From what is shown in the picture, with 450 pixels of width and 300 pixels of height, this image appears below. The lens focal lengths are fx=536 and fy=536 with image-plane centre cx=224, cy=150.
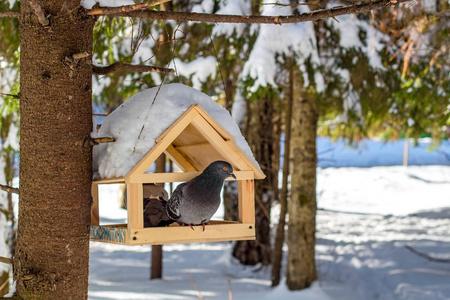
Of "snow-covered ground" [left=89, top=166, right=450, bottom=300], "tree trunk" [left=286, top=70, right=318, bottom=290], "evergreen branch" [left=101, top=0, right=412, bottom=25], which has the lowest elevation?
"snow-covered ground" [left=89, top=166, right=450, bottom=300]

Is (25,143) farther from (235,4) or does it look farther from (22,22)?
(235,4)

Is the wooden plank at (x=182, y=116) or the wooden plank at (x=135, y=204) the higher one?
the wooden plank at (x=182, y=116)

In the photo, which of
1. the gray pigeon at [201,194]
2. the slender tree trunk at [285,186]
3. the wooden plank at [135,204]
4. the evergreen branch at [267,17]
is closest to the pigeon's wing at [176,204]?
the gray pigeon at [201,194]

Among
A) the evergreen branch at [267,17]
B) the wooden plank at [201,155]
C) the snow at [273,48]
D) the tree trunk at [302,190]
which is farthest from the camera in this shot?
the tree trunk at [302,190]

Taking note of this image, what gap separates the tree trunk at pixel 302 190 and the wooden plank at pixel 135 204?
15.6 feet

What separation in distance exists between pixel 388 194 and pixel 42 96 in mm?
17460

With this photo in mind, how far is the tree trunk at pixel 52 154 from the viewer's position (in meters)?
1.81

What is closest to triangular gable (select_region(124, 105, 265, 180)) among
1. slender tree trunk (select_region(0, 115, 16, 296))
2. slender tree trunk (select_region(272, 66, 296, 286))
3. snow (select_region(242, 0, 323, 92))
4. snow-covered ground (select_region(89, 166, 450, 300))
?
snow-covered ground (select_region(89, 166, 450, 300))

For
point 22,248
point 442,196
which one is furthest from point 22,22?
point 442,196

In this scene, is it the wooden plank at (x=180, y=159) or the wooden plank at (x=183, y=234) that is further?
the wooden plank at (x=180, y=159)

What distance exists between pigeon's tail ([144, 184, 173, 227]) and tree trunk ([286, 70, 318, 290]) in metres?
4.36

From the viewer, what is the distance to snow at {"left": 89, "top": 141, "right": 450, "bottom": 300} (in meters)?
6.90

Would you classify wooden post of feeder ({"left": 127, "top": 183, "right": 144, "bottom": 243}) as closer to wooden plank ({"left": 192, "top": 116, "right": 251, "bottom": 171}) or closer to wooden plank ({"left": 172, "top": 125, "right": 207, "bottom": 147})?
wooden plank ({"left": 192, "top": 116, "right": 251, "bottom": 171})

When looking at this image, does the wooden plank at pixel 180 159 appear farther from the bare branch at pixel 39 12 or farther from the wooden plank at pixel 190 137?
the bare branch at pixel 39 12
